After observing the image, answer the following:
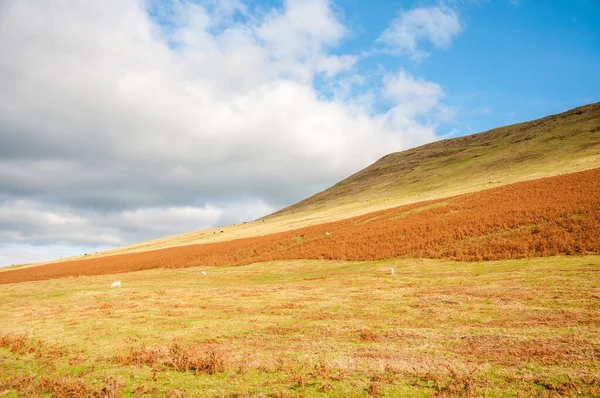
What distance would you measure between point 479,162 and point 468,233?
102102 millimetres

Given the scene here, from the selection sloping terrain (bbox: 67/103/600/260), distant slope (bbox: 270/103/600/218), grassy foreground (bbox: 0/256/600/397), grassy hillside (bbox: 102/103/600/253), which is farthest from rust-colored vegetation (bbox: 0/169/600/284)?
distant slope (bbox: 270/103/600/218)

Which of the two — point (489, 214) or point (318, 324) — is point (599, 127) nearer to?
point (489, 214)

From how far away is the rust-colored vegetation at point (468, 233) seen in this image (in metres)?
27.0

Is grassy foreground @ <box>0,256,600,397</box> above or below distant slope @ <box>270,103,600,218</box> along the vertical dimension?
below

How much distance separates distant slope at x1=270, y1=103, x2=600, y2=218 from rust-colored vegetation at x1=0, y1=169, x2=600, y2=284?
98.3 feet

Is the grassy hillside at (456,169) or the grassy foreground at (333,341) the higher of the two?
the grassy hillside at (456,169)

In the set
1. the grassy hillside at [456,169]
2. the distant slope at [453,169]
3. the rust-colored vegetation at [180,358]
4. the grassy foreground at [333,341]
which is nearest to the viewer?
the grassy foreground at [333,341]

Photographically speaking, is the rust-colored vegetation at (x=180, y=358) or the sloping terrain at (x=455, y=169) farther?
the sloping terrain at (x=455, y=169)

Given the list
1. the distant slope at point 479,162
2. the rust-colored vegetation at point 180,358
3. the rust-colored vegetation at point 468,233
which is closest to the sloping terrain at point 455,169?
the distant slope at point 479,162

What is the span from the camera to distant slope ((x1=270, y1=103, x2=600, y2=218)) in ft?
285

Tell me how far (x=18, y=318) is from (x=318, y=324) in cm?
1668

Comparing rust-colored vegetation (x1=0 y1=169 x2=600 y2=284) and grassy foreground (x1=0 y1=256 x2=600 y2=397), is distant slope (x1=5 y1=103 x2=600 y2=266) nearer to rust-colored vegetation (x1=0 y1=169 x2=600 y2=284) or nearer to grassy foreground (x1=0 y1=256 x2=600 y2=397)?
rust-colored vegetation (x1=0 y1=169 x2=600 y2=284)

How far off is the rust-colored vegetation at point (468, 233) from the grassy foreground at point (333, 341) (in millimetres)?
5308

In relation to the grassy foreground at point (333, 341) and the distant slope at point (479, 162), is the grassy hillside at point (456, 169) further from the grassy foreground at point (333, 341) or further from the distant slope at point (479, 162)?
the grassy foreground at point (333, 341)
